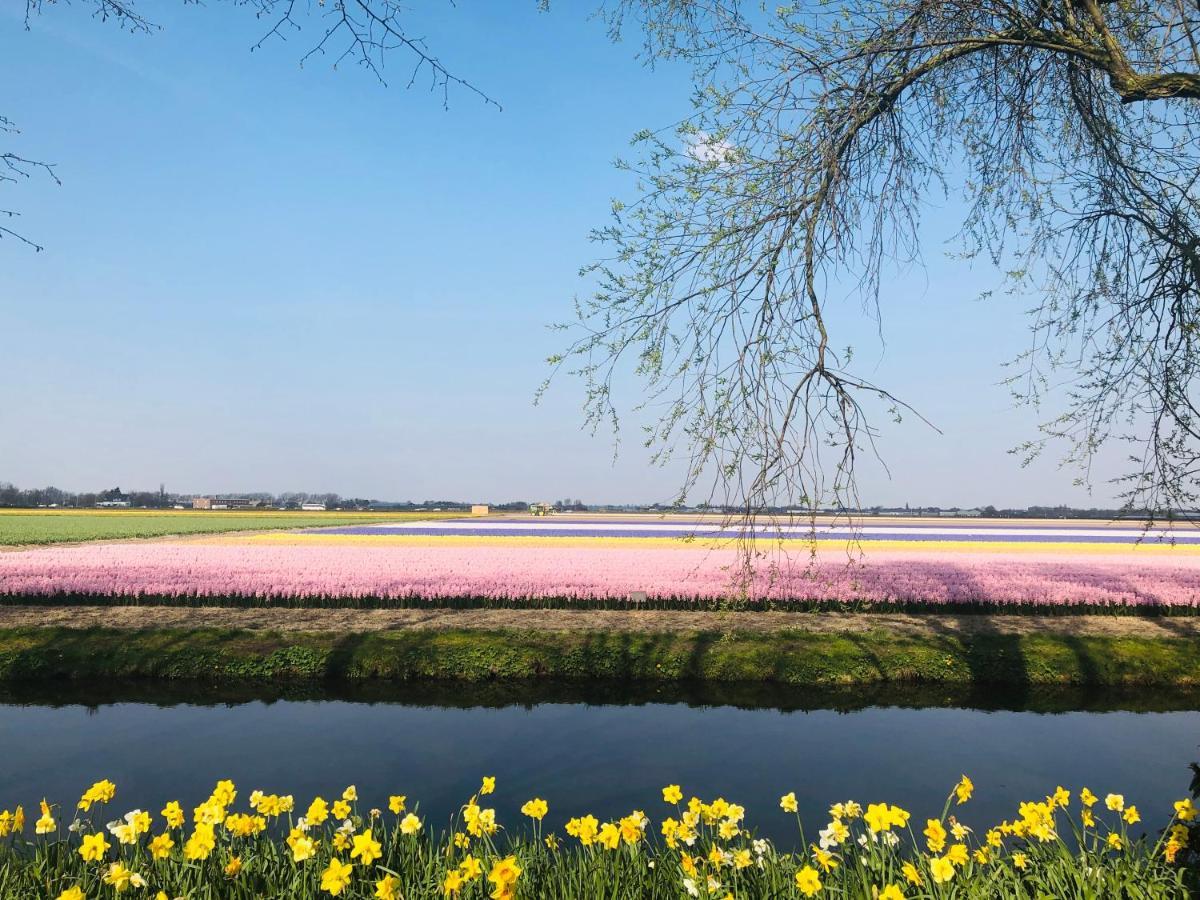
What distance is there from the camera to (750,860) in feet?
15.6

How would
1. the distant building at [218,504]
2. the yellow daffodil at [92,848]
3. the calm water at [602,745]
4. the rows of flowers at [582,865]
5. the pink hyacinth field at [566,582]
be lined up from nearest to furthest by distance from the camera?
1. the yellow daffodil at [92,848]
2. the rows of flowers at [582,865]
3. the calm water at [602,745]
4. the pink hyacinth field at [566,582]
5. the distant building at [218,504]

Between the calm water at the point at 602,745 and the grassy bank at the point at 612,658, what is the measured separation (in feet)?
3.03

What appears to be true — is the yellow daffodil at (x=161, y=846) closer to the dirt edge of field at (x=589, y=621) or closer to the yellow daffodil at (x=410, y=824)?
the yellow daffodil at (x=410, y=824)

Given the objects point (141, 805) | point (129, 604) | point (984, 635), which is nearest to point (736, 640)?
point (984, 635)

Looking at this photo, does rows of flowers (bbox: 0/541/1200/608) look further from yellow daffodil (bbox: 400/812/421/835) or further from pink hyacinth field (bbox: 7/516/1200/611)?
yellow daffodil (bbox: 400/812/421/835)

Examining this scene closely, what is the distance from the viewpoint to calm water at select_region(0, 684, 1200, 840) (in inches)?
368

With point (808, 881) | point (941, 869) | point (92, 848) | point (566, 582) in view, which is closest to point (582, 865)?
point (808, 881)

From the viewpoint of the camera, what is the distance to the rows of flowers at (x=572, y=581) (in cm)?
2228

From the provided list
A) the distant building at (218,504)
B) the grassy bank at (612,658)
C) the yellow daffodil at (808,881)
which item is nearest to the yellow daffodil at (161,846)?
the yellow daffodil at (808,881)

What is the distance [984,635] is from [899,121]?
562 inches

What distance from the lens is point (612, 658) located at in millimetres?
16141

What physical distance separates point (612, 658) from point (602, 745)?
4873mm

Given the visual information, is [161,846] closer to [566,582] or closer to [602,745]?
[602,745]

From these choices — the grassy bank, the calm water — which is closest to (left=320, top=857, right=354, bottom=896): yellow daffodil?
the calm water
